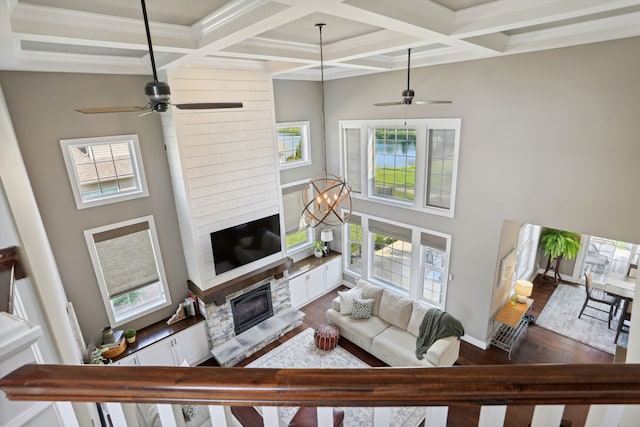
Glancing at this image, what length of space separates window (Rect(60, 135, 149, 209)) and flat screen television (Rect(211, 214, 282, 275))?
1.43 meters

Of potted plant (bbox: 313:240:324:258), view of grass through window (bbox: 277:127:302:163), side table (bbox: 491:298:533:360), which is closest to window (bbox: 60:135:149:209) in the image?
view of grass through window (bbox: 277:127:302:163)

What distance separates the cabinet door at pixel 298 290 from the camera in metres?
7.02

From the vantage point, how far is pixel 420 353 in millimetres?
5223

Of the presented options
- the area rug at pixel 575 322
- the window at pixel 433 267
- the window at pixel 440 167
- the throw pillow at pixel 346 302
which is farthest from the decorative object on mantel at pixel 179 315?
the area rug at pixel 575 322

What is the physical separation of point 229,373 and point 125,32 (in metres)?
3.35

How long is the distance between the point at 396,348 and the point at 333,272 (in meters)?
2.76

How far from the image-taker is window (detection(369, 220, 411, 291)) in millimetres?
6639

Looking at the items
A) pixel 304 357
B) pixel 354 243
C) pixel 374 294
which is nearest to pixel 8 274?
pixel 304 357

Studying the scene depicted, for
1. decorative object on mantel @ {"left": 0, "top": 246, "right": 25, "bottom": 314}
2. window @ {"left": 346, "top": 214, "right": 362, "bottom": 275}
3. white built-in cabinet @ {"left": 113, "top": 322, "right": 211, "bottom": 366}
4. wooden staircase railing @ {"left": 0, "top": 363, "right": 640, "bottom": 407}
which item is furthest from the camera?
window @ {"left": 346, "top": 214, "right": 362, "bottom": 275}

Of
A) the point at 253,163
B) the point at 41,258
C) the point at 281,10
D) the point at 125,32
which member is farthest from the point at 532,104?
the point at 41,258

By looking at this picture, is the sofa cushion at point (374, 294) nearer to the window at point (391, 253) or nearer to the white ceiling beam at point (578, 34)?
the window at point (391, 253)

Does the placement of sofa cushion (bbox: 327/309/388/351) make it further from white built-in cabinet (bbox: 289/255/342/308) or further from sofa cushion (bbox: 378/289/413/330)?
white built-in cabinet (bbox: 289/255/342/308)

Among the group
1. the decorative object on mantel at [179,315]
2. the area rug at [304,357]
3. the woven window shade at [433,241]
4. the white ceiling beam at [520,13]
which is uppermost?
the white ceiling beam at [520,13]

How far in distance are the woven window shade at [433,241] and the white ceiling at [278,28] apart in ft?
9.98
